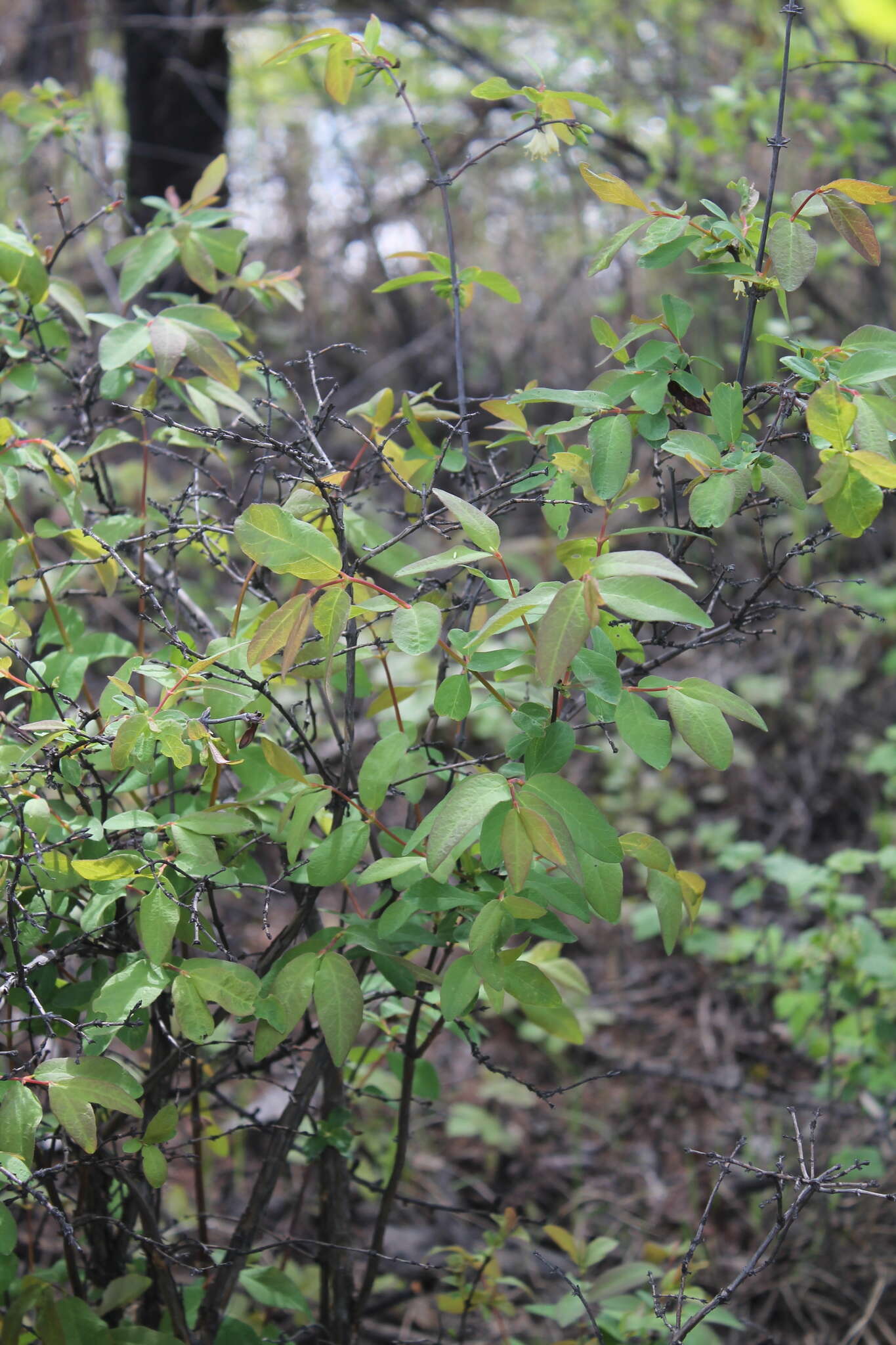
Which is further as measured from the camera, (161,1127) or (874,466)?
(161,1127)

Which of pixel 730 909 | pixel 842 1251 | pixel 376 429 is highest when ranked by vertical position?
pixel 376 429

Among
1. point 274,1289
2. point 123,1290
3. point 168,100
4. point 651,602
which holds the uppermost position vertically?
point 168,100

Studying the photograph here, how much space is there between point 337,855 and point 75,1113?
36 centimetres

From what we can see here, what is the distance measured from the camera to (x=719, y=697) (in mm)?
1002

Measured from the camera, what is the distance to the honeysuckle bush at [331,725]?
0.97 m

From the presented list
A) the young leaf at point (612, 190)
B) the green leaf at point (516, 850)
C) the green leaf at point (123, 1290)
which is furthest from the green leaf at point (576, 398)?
the green leaf at point (123, 1290)

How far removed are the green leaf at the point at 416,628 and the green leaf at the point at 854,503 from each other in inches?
16.0

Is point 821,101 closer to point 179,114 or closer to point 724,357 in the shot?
point 724,357

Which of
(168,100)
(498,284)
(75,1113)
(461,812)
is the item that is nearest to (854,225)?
(498,284)

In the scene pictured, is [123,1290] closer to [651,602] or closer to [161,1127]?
[161,1127]

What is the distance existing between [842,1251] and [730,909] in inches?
51.5

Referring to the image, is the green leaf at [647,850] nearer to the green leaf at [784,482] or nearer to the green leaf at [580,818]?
the green leaf at [580,818]

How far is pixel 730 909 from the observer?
320 centimetres

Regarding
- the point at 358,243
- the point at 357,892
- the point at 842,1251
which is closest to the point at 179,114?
the point at 358,243
